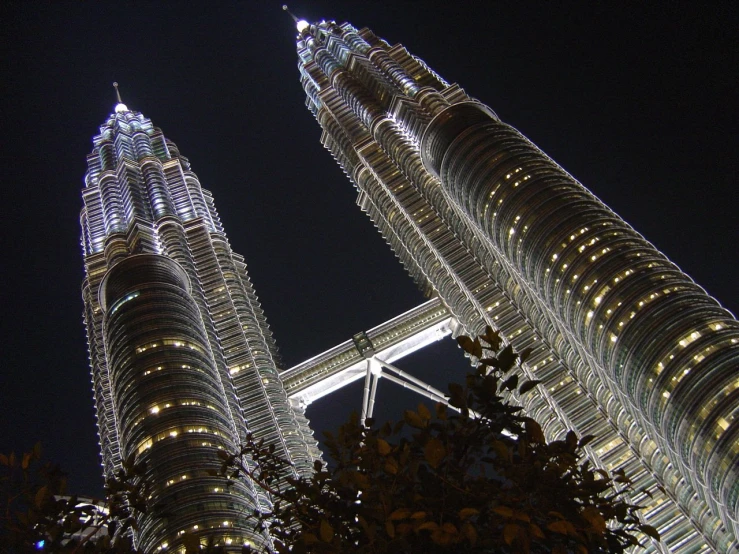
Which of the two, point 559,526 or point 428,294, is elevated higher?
point 428,294

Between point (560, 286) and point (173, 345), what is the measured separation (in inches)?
1458

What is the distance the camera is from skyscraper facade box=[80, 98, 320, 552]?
63031 mm

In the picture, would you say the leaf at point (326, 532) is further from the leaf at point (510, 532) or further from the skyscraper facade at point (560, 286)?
the skyscraper facade at point (560, 286)

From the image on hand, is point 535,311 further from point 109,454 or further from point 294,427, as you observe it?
point 109,454

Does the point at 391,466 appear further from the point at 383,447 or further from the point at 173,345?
the point at 173,345

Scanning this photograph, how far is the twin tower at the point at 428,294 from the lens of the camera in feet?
193

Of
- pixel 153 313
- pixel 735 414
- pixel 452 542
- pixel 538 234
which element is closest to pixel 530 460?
pixel 452 542

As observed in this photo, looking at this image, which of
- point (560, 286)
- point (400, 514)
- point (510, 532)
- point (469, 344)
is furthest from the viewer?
point (560, 286)

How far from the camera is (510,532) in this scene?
11.3 metres

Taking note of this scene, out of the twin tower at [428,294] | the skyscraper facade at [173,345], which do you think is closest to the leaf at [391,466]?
the twin tower at [428,294]

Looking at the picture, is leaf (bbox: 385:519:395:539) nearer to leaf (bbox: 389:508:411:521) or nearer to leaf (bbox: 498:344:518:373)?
leaf (bbox: 389:508:411:521)

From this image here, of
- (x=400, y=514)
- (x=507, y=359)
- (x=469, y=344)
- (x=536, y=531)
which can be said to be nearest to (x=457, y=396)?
(x=507, y=359)

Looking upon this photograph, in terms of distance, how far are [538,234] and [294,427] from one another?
3488 cm

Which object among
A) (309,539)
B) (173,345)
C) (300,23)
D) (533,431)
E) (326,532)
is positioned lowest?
(326,532)
